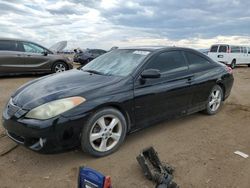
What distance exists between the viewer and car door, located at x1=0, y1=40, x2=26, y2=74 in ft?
34.3

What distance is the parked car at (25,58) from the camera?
10531 mm

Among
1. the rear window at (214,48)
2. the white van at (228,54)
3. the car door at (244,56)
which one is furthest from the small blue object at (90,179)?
the car door at (244,56)

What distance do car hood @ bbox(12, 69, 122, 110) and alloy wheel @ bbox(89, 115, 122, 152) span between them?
1.47 feet

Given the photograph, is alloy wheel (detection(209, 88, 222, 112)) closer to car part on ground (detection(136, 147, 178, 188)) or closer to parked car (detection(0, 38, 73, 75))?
car part on ground (detection(136, 147, 178, 188))

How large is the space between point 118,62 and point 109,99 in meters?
1.07

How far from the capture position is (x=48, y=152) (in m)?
3.36

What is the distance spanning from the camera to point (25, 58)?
10.8m

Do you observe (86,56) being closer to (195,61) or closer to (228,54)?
(228,54)

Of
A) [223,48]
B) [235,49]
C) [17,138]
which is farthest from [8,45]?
[235,49]

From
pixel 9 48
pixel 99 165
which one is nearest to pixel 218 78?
pixel 99 165

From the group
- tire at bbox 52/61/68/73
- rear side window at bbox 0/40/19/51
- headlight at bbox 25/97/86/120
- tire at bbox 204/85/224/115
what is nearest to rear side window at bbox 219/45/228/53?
tire at bbox 52/61/68/73

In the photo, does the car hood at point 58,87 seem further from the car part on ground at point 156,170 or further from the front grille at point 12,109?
the car part on ground at point 156,170

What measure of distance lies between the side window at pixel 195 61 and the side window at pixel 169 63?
177 millimetres

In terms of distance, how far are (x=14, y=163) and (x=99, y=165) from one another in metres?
1.10
